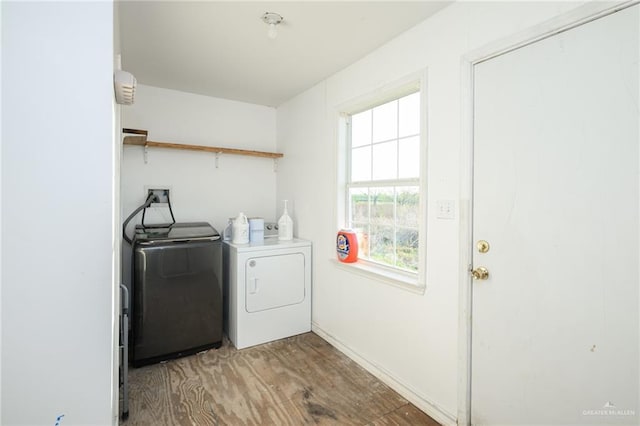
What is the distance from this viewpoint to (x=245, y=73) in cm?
264

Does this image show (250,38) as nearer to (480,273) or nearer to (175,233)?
(175,233)

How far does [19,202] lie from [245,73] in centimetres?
208

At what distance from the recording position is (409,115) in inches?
81.9

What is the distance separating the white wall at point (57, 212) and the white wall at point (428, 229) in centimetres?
158

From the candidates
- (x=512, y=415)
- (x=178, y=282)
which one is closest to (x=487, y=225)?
(x=512, y=415)

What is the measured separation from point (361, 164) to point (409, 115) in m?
0.57

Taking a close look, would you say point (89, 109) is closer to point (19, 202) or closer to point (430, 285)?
point (19, 202)

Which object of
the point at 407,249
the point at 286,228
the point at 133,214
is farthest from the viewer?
the point at 286,228

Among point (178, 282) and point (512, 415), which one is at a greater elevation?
point (178, 282)

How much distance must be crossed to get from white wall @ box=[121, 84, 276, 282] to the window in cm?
135

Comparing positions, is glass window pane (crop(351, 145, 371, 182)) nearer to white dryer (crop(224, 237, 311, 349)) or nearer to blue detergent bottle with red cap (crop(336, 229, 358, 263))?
blue detergent bottle with red cap (crop(336, 229, 358, 263))

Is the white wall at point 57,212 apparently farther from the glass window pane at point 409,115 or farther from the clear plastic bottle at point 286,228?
the clear plastic bottle at point 286,228

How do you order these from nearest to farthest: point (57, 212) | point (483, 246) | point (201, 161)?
1. point (57, 212)
2. point (483, 246)
3. point (201, 161)

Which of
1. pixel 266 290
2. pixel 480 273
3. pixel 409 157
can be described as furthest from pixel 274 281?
pixel 480 273
